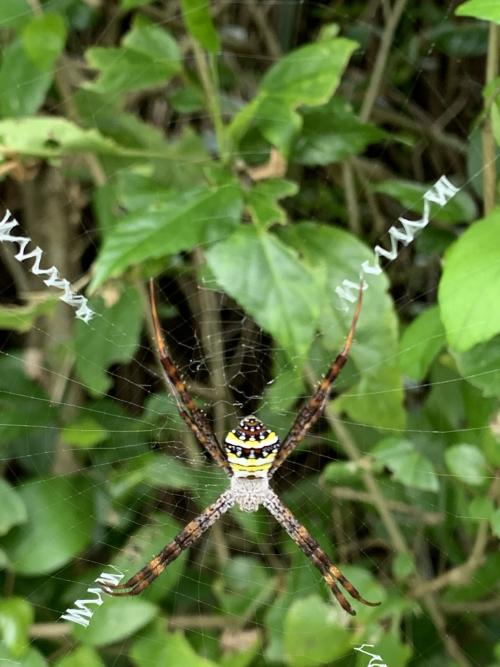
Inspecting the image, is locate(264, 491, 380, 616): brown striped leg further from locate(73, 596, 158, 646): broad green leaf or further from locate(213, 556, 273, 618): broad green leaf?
locate(73, 596, 158, 646): broad green leaf

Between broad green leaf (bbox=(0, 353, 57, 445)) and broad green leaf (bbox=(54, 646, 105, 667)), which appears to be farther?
broad green leaf (bbox=(0, 353, 57, 445))

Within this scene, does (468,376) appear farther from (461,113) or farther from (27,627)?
(461,113)

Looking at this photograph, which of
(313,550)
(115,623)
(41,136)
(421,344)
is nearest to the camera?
(421,344)

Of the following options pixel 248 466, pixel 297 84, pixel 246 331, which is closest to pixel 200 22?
pixel 297 84

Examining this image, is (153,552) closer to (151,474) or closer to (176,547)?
(176,547)

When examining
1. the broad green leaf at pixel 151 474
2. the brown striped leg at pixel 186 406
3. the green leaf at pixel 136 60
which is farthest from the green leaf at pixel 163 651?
the green leaf at pixel 136 60

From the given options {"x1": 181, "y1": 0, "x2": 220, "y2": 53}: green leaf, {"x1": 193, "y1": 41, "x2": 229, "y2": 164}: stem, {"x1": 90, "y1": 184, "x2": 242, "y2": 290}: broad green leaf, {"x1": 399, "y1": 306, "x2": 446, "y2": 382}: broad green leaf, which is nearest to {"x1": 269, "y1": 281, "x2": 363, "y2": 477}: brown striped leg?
{"x1": 399, "y1": 306, "x2": 446, "y2": 382}: broad green leaf

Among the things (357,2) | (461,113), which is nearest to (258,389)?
(461,113)
